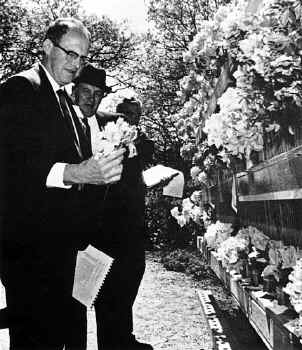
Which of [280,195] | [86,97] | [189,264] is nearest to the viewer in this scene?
[280,195]

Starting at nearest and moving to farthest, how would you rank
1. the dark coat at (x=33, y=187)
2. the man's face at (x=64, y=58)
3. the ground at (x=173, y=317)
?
the dark coat at (x=33, y=187) → the man's face at (x=64, y=58) → the ground at (x=173, y=317)

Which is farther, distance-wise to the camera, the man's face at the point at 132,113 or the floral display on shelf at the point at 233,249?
the man's face at the point at 132,113

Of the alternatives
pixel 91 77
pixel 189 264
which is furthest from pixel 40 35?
pixel 91 77

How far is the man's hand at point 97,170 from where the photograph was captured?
212 cm

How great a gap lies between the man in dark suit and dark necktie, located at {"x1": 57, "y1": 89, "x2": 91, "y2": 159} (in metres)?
0.02

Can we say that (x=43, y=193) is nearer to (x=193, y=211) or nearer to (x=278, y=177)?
(x=278, y=177)

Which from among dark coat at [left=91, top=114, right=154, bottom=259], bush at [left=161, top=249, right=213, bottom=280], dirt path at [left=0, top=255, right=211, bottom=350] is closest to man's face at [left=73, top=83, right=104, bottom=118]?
dark coat at [left=91, top=114, right=154, bottom=259]

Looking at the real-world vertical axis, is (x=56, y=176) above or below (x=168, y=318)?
above

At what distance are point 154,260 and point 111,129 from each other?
796 cm

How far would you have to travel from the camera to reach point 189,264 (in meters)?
8.53

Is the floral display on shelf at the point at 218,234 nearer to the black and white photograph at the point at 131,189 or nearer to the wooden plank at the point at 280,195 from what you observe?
the black and white photograph at the point at 131,189

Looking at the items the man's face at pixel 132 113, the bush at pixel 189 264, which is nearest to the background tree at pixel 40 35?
the bush at pixel 189 264

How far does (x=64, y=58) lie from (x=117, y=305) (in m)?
2.09

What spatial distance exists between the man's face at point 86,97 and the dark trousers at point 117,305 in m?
1.23
